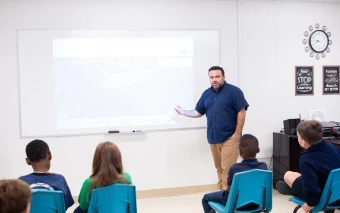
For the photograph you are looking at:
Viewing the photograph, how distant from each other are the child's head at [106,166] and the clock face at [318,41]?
3.86 metres

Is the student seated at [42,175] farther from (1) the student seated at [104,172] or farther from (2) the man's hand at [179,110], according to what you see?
(2) the man's hand at [179,110]

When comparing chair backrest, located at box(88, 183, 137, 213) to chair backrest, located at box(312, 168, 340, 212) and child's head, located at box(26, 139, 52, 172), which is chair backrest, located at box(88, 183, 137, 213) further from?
chair backrest, located at box(312, 168, 340, 212)

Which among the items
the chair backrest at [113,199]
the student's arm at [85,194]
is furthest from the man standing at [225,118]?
the student's arm at [85,194]

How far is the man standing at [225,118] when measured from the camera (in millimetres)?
4211

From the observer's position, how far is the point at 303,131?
2787 millimetres

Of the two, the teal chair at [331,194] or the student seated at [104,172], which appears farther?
the teal chair at [331,194]

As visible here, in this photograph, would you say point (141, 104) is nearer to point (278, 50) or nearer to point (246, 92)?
point (246, 92)

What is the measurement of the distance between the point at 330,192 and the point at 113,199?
1.61 metres

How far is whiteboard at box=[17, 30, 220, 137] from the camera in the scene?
4352 millimetres

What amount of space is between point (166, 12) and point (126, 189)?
2.89m

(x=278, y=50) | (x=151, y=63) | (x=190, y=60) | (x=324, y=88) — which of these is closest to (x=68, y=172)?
(x=151, y=63)

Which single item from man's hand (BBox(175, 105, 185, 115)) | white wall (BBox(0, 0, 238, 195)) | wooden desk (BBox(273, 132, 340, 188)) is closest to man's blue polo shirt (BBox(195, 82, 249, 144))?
man's hand (BBox(175, 105, 185, 115))

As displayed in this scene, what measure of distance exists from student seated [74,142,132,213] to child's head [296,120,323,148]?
1.40 metres

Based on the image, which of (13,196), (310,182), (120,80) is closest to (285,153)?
(310,182)
